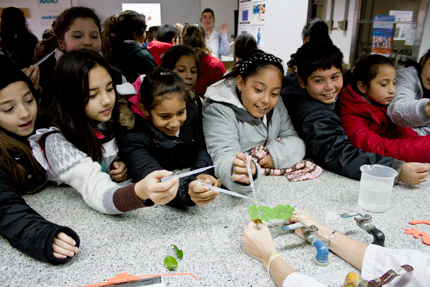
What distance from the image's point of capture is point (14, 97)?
0.99 meters

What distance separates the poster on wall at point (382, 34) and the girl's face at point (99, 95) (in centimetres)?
247

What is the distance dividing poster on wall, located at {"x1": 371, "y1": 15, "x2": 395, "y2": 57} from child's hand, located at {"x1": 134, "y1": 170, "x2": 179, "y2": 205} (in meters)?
2.54

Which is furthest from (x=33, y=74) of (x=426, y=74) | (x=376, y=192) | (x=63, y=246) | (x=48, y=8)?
(x=48, y=8)

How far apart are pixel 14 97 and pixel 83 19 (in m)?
0.71

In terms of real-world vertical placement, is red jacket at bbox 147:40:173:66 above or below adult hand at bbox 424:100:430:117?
above

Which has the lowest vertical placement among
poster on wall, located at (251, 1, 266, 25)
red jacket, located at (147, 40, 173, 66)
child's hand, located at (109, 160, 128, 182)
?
child's hand, located at (109, 160, 128, 182)

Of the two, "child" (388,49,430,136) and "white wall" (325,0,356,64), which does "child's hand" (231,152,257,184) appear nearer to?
"child" (388,49,430,136)

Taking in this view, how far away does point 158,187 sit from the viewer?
0.81 meters

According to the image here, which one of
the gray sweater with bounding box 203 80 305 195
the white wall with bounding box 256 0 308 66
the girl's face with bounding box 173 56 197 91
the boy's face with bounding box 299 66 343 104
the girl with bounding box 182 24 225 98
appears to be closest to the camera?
the gray sweater with bounding box 203 80 305 195

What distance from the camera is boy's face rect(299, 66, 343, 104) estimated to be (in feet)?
4.41

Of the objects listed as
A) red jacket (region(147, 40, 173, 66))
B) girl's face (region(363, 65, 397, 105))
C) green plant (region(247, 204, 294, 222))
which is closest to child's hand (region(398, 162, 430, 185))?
girl's face (region(363, 65, 397, 105))

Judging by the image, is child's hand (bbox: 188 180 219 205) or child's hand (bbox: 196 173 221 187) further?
child's hand (bbox: 196 173 221 187)

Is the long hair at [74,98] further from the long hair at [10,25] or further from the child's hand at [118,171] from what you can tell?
the long hair at [10,25]

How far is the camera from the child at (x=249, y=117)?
123 centimetres
